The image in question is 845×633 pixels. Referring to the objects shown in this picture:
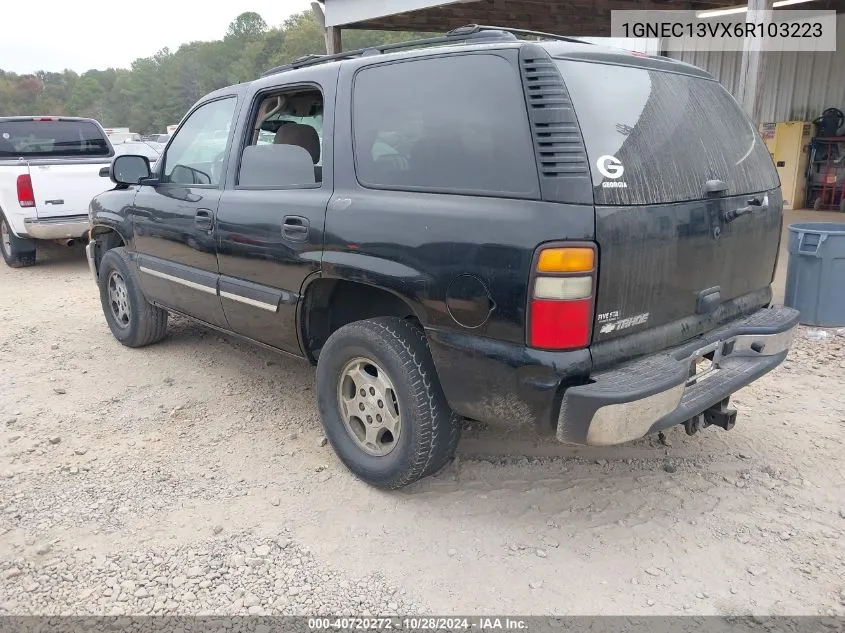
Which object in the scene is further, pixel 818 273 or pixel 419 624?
pixel 818 273

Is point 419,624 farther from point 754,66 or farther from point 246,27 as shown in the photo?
point 246,27

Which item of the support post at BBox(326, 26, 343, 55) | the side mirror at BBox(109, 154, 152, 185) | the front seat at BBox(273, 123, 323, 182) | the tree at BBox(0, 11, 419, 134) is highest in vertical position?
the tree at BBox(0, 11, 419, 134)

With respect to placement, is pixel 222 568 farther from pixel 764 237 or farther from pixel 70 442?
pixel 764 237

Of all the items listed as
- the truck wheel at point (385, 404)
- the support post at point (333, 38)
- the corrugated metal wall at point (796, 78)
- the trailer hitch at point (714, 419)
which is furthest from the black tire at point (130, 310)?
the corrugated metal wall at point (796, 78)

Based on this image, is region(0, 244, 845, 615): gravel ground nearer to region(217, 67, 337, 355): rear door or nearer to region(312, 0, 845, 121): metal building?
region(217, 67, 337, 355): rear door

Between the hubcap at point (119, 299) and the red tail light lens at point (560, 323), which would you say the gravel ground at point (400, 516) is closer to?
the red tail light lens at point (560, 323)

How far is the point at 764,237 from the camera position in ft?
10.5

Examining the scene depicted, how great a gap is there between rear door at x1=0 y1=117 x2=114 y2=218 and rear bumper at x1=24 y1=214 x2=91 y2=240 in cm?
6

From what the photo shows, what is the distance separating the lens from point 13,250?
8.83 meters

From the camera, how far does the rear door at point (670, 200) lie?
2.47 meters

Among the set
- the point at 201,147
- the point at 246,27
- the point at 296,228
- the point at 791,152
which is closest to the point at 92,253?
the point at 201,147

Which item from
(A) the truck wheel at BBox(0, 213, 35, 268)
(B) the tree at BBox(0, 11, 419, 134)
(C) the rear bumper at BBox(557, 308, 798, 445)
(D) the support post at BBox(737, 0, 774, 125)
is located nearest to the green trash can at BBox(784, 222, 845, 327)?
Answer: (D) the support post at BBox(737, 0, 774, 125)

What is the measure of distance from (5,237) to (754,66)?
9.35 metres

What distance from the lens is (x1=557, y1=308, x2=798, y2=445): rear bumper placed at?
7.87 feet
